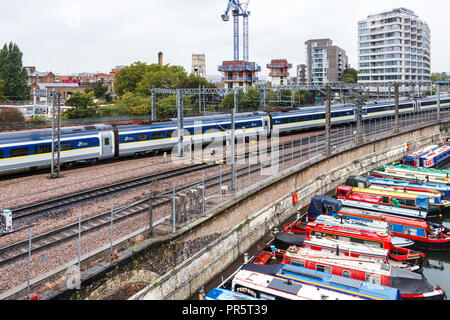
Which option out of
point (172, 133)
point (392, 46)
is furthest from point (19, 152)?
point (392, 46)

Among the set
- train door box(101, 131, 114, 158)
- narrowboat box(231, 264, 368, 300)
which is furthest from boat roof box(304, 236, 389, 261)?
train door box(101, 131, 114, 158)

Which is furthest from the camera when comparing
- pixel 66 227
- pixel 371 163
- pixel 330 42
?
pixel 330 42

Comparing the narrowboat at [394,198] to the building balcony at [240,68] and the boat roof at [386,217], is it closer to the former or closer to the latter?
the boat roof at [386,217]

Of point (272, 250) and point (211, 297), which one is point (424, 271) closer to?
point (272, 250)

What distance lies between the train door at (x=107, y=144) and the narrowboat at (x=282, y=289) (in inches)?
669

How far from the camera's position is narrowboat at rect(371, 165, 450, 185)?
97.9 feet

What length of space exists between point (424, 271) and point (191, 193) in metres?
11.4

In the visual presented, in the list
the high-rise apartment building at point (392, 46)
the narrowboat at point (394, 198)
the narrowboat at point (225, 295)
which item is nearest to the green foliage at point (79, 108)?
the narrowboat at point (394, 198)

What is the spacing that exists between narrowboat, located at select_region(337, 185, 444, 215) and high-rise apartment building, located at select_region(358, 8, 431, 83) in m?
83.9

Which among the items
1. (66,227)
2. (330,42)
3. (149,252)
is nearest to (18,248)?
(66,227)

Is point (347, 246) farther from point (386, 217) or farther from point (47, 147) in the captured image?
point (47, 147)

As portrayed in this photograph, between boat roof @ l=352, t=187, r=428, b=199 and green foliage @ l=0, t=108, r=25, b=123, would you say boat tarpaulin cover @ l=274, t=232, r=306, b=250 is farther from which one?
green foliage @ l=0, t=108, r=25, b=123

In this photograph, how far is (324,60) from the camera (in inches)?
4958
